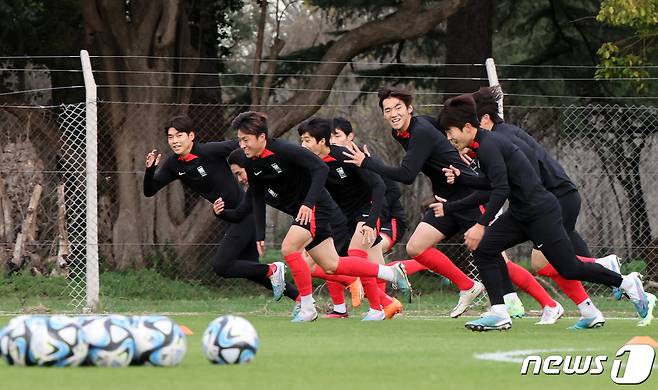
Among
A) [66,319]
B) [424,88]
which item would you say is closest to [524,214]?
[66,319]

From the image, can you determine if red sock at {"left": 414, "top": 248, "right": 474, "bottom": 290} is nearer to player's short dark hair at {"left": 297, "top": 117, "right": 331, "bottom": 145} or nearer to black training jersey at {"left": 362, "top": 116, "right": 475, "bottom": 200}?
black training jersey at {"left": 362, "top": 116, "right": 475, "bottom": 200}

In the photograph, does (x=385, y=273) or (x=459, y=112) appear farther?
(x=385, y=273)

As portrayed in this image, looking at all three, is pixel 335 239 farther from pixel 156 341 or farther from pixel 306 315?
pixel 156 341

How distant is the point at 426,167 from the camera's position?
1202cm

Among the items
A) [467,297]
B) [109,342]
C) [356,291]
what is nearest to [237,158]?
[356,291]

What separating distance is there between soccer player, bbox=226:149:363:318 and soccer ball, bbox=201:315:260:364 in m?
4.44

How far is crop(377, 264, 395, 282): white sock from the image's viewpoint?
1238cm

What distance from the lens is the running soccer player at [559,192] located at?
36.4 feet

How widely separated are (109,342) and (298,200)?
5276mm

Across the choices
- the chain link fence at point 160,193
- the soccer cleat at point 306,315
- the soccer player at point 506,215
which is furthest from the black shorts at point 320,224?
the chain link fence at point 160,193

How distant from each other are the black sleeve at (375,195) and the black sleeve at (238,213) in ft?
3.50

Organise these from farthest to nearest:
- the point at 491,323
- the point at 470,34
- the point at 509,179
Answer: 1. the point at 470,34
2. the point at 491,323
3. the point at 509,179

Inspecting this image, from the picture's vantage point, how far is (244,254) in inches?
511

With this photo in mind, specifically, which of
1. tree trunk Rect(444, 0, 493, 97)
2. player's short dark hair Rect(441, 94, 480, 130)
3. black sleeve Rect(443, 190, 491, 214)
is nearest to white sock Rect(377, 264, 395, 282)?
black sleeve Rect(443, 190, 491, 214)
